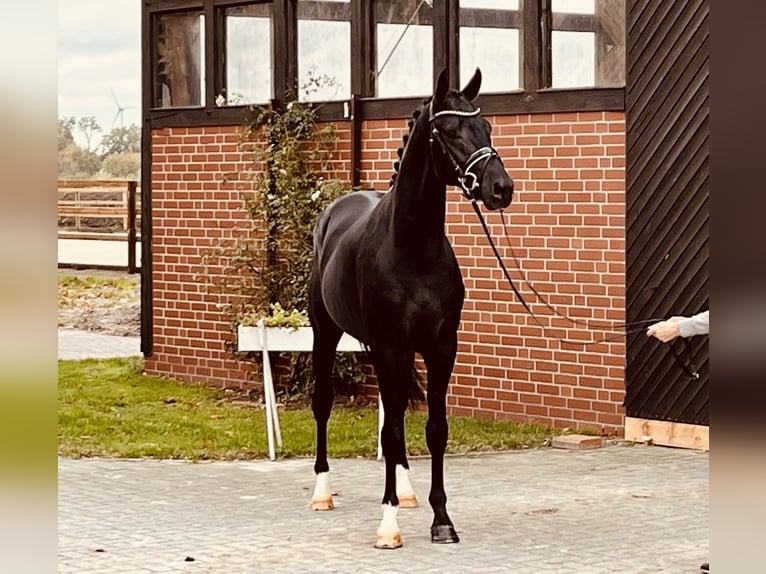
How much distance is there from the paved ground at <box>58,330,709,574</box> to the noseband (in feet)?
5.92

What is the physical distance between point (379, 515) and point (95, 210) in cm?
1621

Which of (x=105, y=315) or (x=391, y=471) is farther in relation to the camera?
(x=105, y=315)

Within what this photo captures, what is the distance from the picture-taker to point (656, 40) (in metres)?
9.41

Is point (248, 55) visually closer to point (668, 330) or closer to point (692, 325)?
point (668, 330)

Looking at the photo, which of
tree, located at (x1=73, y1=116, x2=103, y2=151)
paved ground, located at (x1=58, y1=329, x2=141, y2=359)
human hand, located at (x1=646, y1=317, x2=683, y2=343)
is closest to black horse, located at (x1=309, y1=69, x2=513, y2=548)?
human hand, located at (x1=646, y1=317, x2=683, y2=343)

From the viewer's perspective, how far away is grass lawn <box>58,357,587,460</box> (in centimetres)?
955

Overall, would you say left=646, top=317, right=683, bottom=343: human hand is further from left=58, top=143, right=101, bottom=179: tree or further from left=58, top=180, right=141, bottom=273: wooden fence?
left=58, top=143, right=101, bottom=179: tree

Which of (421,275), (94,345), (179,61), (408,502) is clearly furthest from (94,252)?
(421,275)

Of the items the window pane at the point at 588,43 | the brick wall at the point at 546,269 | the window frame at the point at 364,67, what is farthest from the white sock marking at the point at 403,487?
the window pane at the point at 588,43

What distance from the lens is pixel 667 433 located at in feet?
30.8

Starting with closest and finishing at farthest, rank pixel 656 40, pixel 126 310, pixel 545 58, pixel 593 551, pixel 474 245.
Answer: pixel 593 551 < pixel 656 40 < pixel 545 58 < pixel 474 245 < pixel 126 310

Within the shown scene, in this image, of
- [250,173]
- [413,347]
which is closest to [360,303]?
[413,347]
